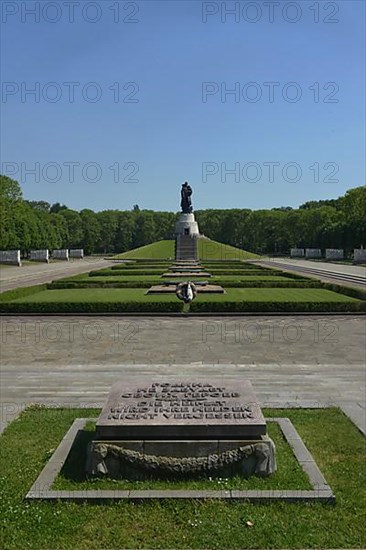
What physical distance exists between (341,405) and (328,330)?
8114 mm

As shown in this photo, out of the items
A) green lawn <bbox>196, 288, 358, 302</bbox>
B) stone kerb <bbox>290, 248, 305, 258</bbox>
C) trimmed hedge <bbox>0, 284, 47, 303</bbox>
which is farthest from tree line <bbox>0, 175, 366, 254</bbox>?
green lawn <bbox>196, 288, 358, 302</bbox>

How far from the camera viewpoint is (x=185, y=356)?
13047 mm

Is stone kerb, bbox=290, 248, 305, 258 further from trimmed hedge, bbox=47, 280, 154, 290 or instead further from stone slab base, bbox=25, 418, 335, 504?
stone slab base, bbox=25, 418, 335, 504

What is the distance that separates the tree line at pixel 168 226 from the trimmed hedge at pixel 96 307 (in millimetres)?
41188

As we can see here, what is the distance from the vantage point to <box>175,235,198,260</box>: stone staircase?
6151cm

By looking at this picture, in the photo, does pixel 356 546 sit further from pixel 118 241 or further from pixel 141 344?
pixel 118 241

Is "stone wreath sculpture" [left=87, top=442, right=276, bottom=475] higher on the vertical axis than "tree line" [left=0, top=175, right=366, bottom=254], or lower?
lower

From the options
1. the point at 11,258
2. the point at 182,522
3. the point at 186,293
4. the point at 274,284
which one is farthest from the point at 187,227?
the point at 182,522

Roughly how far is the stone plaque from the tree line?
184ft

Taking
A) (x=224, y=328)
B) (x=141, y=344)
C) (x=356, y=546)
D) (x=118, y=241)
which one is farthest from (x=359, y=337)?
(x=118, y=241)

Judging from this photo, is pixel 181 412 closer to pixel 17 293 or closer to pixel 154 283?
pixel 17 293

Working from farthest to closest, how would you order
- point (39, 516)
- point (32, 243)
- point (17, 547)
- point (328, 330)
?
point (32, 243) → point (328, 330) → point (39, 516) → point (17, 547)

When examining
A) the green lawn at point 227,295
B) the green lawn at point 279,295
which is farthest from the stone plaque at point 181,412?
the green lawn at point 279,295

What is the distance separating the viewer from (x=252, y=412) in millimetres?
6250
